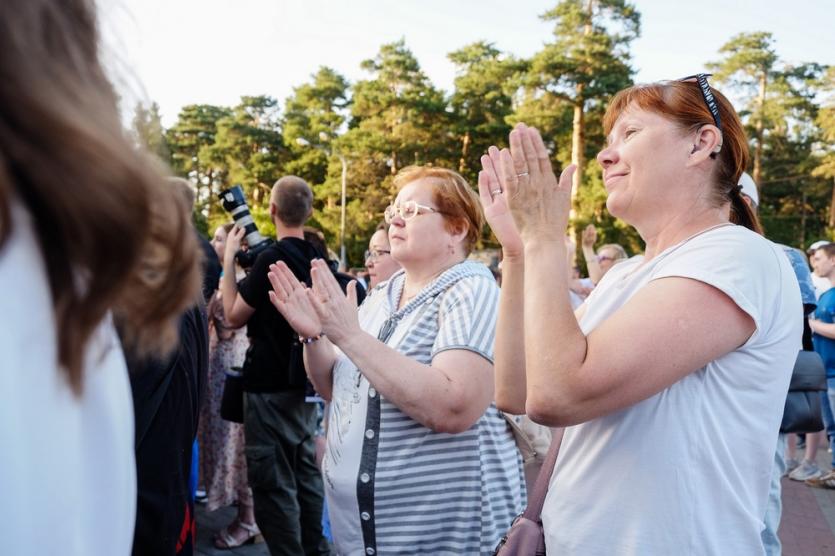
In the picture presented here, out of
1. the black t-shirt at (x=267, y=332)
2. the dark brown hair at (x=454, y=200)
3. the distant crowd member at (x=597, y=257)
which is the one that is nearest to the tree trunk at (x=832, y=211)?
the distant crowd member at (x=597, y=257)

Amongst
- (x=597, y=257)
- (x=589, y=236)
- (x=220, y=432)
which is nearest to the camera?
(x=220, y=432)

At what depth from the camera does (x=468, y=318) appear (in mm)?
2225

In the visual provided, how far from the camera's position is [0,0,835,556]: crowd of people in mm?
649

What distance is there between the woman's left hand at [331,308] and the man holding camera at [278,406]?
1793 millimetres

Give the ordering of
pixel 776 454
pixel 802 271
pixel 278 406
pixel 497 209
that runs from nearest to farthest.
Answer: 1. pixel 497 209
2. pixel 776 454
3. pixel 802 271
4. pixel 278 406

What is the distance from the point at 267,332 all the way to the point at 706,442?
3026 mm

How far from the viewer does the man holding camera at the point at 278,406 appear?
3.84 metres

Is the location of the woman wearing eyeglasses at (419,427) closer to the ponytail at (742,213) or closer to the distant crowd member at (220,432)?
the ponytail at (742,213)

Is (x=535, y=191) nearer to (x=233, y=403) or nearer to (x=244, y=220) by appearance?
(x=244, y=220)

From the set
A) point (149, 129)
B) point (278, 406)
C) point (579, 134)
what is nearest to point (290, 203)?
point (278, 406)

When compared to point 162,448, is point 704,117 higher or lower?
higher

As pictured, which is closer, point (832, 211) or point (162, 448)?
point (162, 448)

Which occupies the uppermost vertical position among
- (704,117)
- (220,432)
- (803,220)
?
(803,220)

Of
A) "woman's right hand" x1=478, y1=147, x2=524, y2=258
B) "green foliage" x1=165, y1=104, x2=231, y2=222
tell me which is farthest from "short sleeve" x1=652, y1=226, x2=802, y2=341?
"green foliage" x1=165, y1=104, x2=231, y2=222
